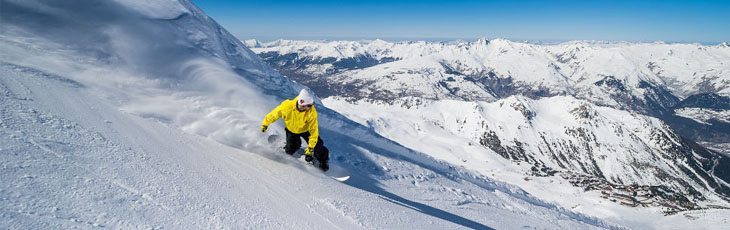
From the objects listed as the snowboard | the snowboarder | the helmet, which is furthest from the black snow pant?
the helmet

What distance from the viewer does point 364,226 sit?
9.08m

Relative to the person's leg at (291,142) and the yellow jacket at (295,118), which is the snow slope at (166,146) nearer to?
the person's leg at (291,142)

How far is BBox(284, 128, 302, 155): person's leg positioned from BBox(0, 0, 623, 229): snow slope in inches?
12.8

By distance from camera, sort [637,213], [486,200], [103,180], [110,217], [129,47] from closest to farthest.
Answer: [110,217] < [103,180] < [129,47] < [486,200] < [637,213]

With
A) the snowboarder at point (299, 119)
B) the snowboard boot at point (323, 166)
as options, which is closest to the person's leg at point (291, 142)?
the snowboarder at point (299, 119)

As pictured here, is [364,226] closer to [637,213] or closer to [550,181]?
[637,213]

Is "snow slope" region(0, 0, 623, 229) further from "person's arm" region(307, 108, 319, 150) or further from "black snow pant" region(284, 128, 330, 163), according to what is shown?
"person's arm" region(307, 108, 319, 150)

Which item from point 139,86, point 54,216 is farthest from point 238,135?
point 54,216

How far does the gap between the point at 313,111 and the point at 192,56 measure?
22.1 feet

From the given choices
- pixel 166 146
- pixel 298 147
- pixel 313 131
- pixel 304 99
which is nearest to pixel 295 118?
pixel 313 131

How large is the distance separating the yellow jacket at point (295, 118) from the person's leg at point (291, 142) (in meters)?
0.37

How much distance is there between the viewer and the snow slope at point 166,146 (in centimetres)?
628

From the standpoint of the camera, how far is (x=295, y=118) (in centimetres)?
1080

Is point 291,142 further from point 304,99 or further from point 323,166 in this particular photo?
point 304,99
